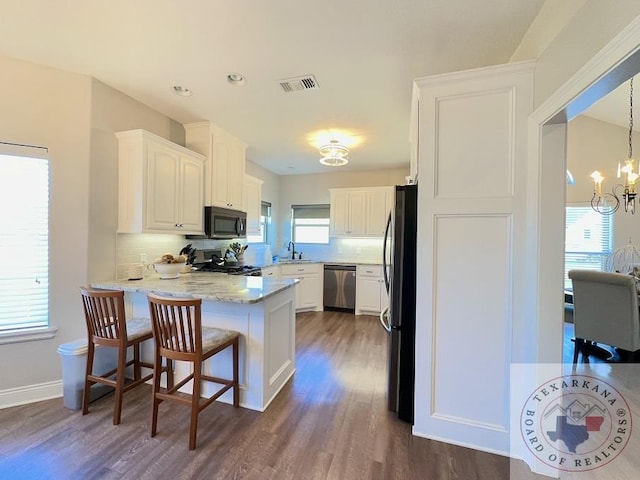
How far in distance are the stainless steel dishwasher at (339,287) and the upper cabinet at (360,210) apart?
0.70 m

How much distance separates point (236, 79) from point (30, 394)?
3.17 m

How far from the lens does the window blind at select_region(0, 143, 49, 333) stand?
87.7 inches

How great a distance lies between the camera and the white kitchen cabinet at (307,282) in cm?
499

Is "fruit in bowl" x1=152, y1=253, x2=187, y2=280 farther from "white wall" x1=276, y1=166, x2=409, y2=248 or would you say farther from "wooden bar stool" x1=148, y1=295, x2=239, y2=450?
"white wall" x1=276, y1=166, x2=409, y2=248

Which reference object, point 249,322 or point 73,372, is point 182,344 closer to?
point 249,322

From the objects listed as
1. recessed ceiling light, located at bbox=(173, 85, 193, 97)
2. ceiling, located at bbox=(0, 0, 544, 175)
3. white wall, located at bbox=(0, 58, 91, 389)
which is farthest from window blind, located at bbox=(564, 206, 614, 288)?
white wall, located at bbox=(0, 58, 91, 389)

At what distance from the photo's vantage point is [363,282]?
500cm

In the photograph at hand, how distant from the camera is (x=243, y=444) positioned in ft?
5.98

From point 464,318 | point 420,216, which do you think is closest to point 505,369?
point 464,318

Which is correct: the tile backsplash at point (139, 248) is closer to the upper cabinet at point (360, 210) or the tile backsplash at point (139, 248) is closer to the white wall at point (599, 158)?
the upper cabinet at point (360, 210)

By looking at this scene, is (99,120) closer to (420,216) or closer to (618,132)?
(420,216)

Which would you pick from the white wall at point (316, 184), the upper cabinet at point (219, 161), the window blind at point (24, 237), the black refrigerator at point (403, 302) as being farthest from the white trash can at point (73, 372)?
the white wall at point (316, 184)

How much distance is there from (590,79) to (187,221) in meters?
3.42

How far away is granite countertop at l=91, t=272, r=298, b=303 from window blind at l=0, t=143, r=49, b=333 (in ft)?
1.38
